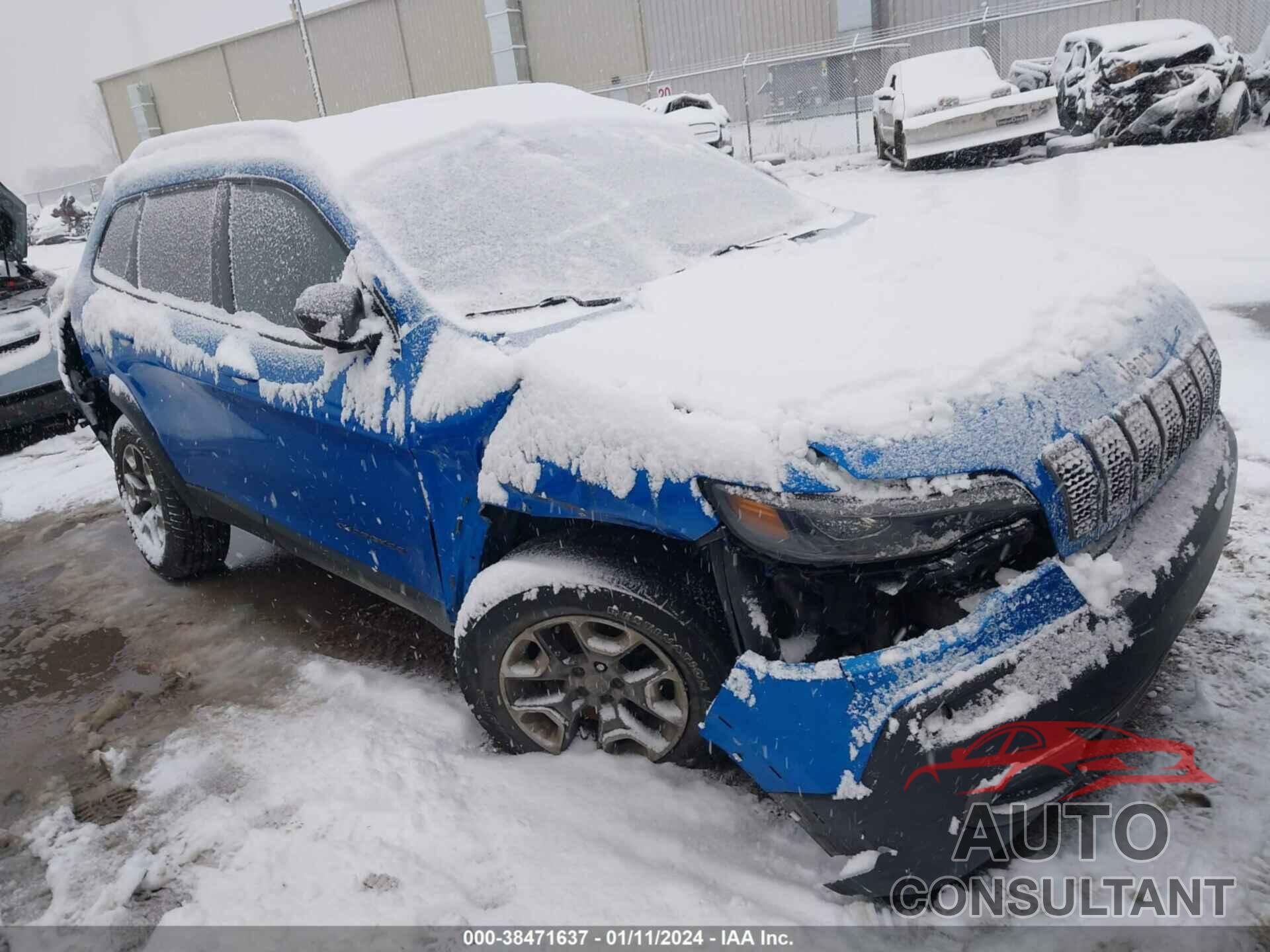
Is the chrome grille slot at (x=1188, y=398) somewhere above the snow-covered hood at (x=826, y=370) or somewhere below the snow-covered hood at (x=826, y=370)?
below

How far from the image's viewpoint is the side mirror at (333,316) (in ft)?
7.91

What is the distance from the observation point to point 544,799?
2447 mm

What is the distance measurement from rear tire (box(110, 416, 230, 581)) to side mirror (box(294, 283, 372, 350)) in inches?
71.7

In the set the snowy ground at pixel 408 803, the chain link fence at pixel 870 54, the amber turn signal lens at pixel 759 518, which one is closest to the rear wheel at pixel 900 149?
the chain link fence at pixel 870 54

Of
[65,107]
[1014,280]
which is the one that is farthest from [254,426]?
[65,107]

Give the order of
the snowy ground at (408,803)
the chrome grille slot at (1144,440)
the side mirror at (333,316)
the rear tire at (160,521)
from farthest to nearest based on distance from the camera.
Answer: the rear tire at (160,521), the side mirror at (333,316), the snowy ground at (408,803), the chrome grille slot at (1144,440)

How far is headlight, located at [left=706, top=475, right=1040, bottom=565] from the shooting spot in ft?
5.93

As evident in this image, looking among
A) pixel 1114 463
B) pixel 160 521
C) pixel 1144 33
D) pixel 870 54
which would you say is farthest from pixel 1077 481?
pixel 870 54

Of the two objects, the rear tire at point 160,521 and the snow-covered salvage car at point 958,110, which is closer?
the rear tire at point 160,521

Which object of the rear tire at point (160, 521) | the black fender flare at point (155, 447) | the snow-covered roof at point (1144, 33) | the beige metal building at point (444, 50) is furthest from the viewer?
the beige metal building at point (444, 50)

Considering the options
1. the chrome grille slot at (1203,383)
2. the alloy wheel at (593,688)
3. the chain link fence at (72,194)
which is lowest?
the chain link fence at (72,194)

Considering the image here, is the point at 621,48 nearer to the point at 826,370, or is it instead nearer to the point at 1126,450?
the point at 826,370

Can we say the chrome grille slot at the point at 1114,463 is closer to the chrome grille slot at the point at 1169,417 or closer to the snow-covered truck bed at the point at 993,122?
the chrome grille slot at the point at 1169,417

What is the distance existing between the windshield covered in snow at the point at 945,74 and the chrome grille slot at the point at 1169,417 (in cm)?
1088
